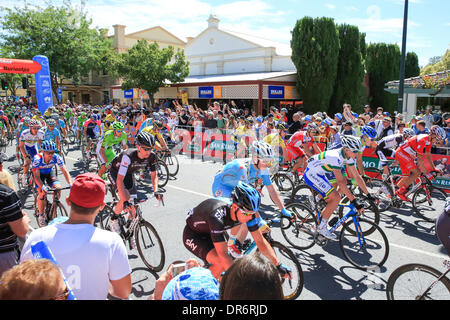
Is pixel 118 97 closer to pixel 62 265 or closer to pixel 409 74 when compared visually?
pixel 409 74

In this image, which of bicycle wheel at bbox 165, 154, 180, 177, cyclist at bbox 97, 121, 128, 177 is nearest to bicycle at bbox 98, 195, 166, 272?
cyclist at bbox 97, 121, 128, 177

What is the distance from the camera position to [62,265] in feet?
7.45

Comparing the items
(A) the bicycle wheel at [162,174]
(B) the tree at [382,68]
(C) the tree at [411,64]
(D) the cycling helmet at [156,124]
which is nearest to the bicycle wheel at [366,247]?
(A) the bicycle wheel at [162,174]

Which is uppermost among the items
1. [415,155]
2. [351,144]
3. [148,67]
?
[148,67]

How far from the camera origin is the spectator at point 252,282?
1605mm

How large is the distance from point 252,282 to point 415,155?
7.38m

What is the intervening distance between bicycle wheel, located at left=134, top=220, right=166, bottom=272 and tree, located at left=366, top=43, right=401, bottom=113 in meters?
32.3

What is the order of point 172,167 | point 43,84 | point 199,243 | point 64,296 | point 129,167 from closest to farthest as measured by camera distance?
1. point 64,296
2. point 199,243
3. point 129,167
4. point 172,167
5. point 43,84

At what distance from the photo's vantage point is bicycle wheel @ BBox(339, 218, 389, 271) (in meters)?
5.09

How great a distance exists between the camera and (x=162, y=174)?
10.7 metres

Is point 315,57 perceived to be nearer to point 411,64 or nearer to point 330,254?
point 411,64

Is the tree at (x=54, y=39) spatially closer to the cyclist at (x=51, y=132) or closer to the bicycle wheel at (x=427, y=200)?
the cyclist at (x=51, y=132)

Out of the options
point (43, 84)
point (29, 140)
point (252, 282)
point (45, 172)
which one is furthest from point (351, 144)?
point (43, 84)

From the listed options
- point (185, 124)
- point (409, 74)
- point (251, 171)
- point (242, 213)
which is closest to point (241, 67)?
point (185, 124)
